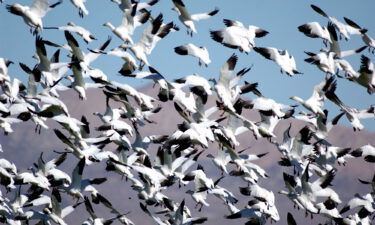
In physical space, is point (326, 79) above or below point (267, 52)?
below

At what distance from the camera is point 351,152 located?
1927cm

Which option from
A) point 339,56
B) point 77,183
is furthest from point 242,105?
point 77,183

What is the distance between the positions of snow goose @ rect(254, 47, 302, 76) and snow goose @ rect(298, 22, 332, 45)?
920 mm

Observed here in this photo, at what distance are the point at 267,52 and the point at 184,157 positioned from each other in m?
4.02

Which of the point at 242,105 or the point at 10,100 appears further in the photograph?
the point at 10,100

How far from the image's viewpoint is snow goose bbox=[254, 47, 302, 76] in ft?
56.1

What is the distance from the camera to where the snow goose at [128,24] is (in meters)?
18.6

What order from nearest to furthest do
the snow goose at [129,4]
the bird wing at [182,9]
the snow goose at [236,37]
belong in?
the snow goose at [236,37]
the bird wing at [182,9]
the snow goose at [129,4]

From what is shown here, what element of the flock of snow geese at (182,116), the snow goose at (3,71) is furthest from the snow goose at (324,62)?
the snow goose at (3,71)

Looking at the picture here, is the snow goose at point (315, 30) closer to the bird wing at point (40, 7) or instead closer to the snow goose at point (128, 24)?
the snow goose at point (128, 24)

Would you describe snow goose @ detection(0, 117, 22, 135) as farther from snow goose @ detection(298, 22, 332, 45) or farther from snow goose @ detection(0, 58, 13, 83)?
snow goose @ detection(298, 22, 332, 45)

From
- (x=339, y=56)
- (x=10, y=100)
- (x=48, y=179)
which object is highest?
(x=339, y=56)

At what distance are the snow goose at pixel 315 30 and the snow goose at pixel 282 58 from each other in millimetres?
920

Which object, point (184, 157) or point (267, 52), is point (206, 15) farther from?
point (184, 157)
